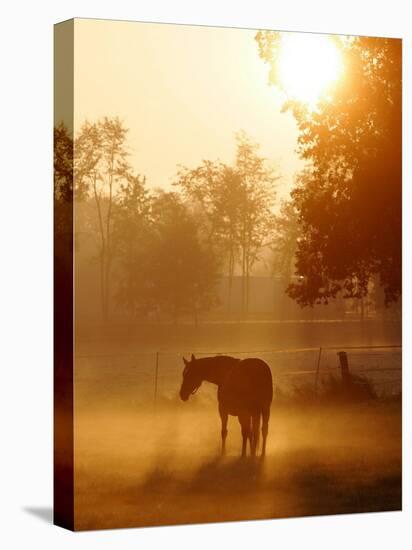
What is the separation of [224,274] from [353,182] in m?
1.64

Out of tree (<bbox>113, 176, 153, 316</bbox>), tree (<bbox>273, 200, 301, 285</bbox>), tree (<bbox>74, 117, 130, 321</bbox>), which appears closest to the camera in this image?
tree (<bbox>74, 117, 130, 321</bbox>)

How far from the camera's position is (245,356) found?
1473cm

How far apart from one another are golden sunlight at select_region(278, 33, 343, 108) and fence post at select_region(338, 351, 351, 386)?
2.36 meters

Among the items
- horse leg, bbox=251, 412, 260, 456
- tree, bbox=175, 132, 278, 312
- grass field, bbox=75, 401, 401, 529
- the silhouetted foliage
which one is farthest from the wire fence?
tree, bbox=175, 132, 278, 312

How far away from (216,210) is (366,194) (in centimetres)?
158

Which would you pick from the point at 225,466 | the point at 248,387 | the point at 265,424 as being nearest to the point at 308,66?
the point at 248,387

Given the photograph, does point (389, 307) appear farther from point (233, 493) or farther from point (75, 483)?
point (75, 483)

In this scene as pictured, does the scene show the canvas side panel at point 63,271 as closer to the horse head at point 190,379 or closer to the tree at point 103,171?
the tree at point 103,171

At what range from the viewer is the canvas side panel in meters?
14.0

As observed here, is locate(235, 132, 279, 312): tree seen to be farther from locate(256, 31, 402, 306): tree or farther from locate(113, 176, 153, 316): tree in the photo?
locate(113, 176, 153, 316): tree

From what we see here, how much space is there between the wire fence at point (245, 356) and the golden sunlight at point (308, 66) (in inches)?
93.5

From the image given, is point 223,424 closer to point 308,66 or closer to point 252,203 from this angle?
point 252,203

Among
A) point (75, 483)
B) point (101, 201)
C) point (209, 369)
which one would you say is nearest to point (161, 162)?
point (101, 201)

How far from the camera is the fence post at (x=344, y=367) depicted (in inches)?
598
